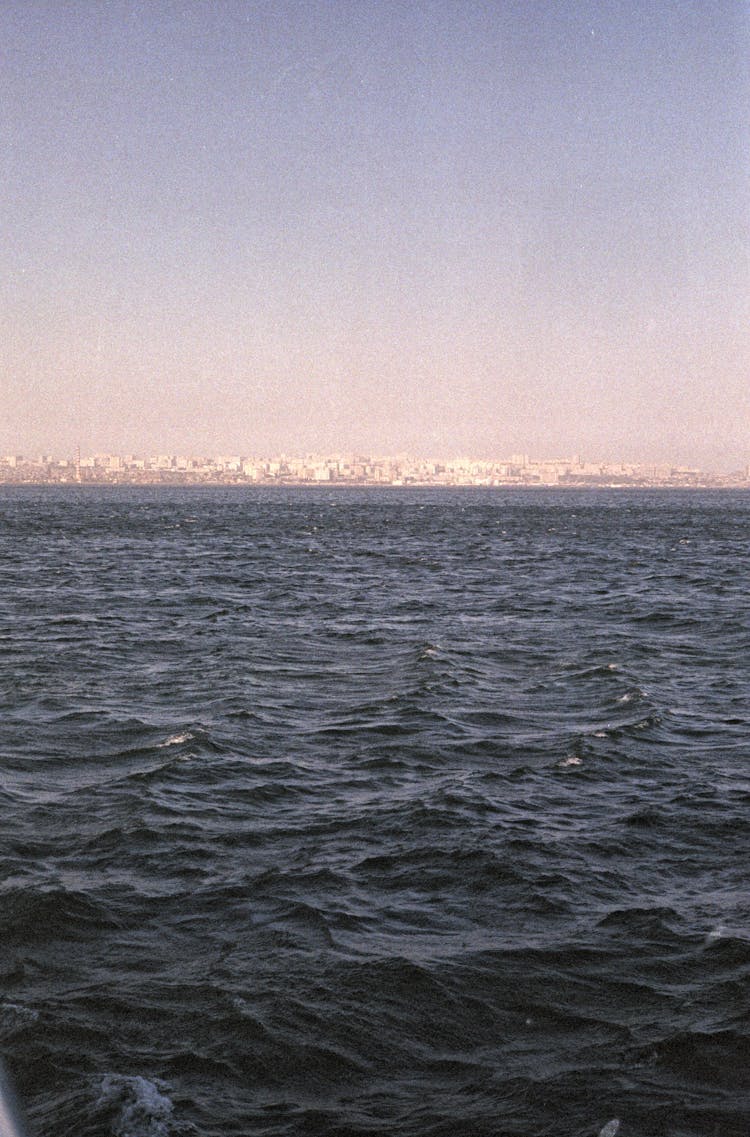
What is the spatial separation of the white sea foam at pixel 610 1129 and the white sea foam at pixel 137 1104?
2.83 metres

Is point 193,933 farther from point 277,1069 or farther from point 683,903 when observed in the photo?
point 683,903

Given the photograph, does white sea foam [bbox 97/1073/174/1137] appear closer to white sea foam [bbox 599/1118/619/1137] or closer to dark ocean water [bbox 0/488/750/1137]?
dark ocean water [bbox 0/488/750/1137]

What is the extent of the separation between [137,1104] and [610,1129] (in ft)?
10.3

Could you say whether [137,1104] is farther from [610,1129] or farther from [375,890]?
[375,890]

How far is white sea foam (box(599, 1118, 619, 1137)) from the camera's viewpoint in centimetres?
725

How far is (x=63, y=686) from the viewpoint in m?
22.2

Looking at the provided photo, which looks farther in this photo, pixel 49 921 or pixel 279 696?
pixel 279 696

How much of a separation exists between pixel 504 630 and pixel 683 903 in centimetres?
2107

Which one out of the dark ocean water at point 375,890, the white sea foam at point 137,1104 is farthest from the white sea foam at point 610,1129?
the white sea foam at point 137,1104

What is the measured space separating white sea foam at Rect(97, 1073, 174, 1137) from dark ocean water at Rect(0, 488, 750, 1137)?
2 cm

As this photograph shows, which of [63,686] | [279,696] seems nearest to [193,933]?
[279,696]

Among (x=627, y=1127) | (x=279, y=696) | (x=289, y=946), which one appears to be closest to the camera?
(x=627, y=1127)

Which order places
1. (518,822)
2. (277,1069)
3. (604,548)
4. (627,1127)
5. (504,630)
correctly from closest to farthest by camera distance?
(627,1127) < (277,1069) < (518,822) < (504,630) < (604,548)

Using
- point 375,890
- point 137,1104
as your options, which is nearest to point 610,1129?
point 137,1104
